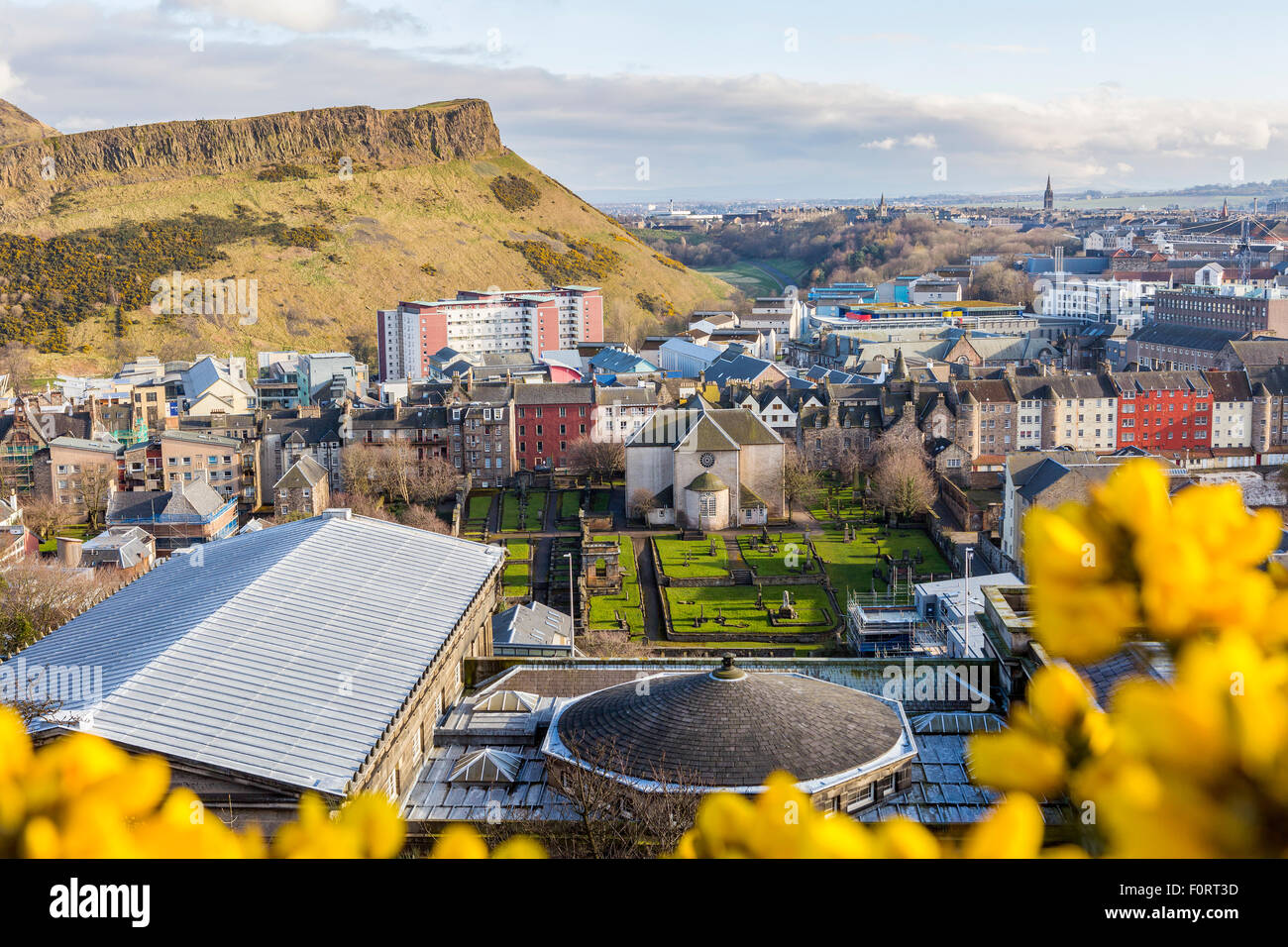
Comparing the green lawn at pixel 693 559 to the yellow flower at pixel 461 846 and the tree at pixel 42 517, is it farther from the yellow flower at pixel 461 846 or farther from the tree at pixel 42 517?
the yellow flower at pixel 461 846

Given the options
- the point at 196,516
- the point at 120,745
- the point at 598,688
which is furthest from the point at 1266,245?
the point at 120,745

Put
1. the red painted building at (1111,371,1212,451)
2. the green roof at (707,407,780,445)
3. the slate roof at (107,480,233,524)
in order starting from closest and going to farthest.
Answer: the slate roof at (107,480,233,524) → the green roof at (707,407,780,445) → the red painted building at (1111,371,1212,451)

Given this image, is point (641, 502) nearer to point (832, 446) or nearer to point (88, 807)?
point (832, 446)

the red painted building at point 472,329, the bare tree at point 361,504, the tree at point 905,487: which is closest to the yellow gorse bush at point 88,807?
the bare tree at point 361,504

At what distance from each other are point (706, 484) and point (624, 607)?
27.7 ft

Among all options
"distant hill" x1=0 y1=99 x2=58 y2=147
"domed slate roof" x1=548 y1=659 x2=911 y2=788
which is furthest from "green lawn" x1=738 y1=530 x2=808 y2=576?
"distant hill" x1=0 y1=99 x2=58 y2=147

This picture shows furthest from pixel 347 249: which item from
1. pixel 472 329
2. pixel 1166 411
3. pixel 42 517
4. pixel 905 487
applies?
pixel 905 487

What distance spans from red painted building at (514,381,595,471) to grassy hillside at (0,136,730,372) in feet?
113

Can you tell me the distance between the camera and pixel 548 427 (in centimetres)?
4397

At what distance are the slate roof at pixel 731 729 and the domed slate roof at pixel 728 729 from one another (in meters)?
0.01

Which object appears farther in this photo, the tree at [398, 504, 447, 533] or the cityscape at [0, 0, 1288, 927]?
the tree at [398, 504, 447, 533]

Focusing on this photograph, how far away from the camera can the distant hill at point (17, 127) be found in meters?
101

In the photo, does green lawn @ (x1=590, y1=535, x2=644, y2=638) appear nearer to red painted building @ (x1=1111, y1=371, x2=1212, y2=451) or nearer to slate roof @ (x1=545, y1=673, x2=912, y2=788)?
slate roof @ (x1=545, y1=673, x2=912, y2=788)

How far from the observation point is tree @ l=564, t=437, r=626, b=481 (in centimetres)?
4219
